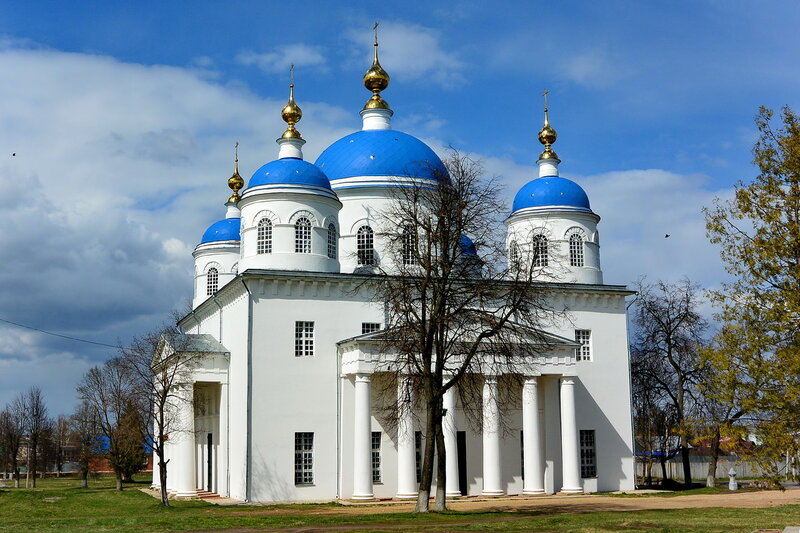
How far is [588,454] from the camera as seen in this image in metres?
38.3

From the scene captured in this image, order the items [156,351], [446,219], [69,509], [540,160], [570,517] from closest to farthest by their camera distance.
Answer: [570,517]
[446,219]
[69,509]
[156,351]
[540,160]

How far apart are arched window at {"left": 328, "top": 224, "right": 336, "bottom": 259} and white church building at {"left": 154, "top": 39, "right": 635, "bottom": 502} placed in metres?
0.06

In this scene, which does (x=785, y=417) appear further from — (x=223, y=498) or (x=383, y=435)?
(x=223, y=498)

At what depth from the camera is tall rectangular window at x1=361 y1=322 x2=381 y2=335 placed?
3579 cm

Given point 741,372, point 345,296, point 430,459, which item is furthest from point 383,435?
point 741,372

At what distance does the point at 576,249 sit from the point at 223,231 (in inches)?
726

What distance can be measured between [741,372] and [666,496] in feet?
66.2

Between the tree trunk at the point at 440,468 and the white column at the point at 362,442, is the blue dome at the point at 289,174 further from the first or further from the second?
the tree trunk at the point at 440,468

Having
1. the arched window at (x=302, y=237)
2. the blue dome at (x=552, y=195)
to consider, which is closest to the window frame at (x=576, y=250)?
the blue dome at (x=552, y=195)

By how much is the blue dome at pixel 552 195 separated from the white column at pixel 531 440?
9.52m

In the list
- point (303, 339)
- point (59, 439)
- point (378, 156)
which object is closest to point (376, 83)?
point (378, 156)

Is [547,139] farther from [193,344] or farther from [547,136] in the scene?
[193,344]

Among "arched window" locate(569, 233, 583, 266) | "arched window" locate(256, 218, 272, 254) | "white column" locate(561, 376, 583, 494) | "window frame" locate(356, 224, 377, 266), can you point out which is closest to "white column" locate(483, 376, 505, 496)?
"white column" locate(561, 376, 583, 494)

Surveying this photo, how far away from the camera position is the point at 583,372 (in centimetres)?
3916
